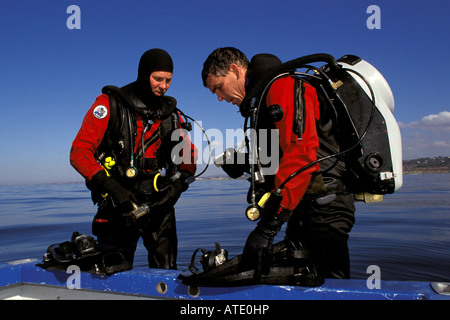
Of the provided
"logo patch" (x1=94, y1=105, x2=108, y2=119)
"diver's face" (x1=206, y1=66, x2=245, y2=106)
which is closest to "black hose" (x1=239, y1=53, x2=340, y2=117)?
"diver's face" (x1=206, y1=66, x2=245, y2=106)

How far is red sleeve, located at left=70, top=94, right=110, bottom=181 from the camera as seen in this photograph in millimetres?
2967

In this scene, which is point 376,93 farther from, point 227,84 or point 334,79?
point 227,84

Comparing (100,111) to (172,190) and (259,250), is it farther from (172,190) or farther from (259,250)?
(259,250)

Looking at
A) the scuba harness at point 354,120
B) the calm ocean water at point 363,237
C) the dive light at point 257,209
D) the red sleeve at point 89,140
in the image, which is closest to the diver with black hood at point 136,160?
the red sleeve at point 89,140

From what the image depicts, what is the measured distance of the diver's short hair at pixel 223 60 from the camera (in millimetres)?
2605

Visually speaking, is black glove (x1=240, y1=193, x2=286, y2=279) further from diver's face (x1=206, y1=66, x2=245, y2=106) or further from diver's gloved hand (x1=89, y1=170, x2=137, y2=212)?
diver's gloved hand (x1=89, y1=170, x2=137, y2=212)

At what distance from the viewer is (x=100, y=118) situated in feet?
10.1

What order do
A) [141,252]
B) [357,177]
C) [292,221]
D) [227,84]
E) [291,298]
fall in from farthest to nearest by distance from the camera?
[141,252], [227,84], [292,221], [357,177], [291,298]

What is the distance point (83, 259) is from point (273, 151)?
1.79 metres

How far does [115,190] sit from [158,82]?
1.16m

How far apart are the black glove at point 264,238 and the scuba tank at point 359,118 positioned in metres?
0.13

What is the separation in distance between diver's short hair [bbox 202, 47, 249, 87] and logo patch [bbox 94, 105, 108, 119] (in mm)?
1051

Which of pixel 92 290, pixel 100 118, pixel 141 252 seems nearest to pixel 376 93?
pixel 100 118

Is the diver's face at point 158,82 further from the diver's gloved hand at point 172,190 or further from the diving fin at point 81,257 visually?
the diving fin at point 81,257
